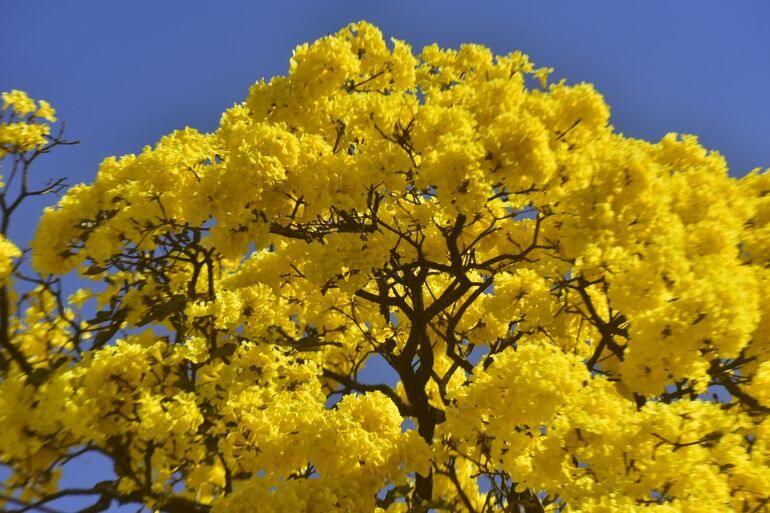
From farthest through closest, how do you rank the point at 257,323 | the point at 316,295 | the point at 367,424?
the point at 316,295
the point at 257,323
the point at 367,424

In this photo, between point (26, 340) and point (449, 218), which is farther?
point (449, 218)

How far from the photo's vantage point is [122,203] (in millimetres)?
8117

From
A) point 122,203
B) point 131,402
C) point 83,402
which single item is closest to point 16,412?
point 83,402

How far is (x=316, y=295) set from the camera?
1038 cm

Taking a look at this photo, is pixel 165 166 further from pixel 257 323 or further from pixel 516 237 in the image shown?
pixel 516 237

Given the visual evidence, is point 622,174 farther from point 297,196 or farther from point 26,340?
point 26,340

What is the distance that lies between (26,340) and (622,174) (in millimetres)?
6871

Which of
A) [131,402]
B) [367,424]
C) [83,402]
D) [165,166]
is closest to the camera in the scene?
[83,402]

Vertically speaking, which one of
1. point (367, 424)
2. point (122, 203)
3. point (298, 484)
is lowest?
point (298, 484)

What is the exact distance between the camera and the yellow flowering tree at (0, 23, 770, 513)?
5.21 m

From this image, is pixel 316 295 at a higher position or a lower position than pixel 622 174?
higher

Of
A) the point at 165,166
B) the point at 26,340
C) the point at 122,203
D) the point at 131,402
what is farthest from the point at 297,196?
the point at 26,340

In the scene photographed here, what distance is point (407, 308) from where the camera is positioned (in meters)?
8.84

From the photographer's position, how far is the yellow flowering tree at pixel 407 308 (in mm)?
5211
